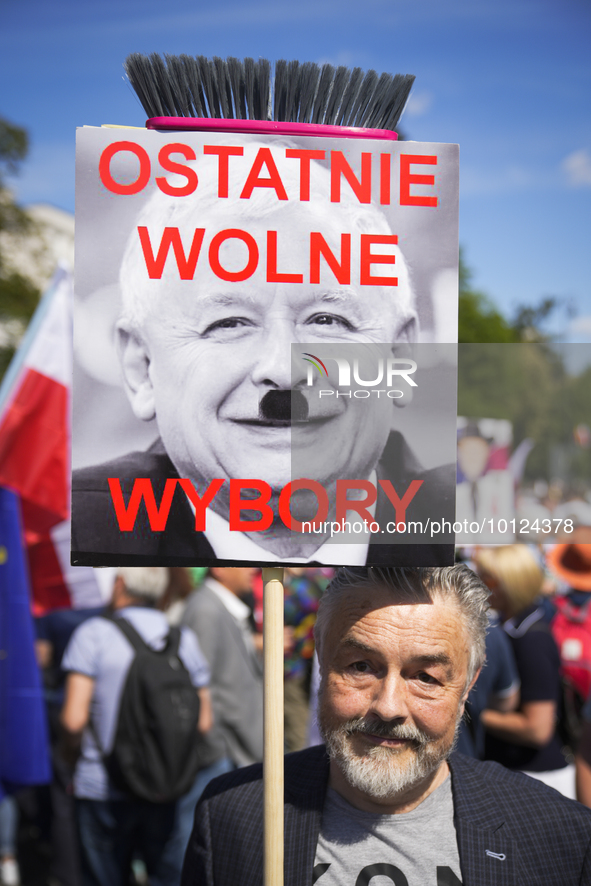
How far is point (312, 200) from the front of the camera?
1499 millimetres

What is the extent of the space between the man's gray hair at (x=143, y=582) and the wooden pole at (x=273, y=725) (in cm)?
293

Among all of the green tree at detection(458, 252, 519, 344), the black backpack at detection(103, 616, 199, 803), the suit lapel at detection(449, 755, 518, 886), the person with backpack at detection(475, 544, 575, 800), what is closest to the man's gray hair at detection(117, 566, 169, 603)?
the black backpack at detection(103, 616, 199, 803)

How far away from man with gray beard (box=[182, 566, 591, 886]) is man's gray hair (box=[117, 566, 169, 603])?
8.84ft

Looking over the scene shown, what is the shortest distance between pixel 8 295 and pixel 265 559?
80.5 feet

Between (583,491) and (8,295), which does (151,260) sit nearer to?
(583,491)

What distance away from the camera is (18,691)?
4.16 metres

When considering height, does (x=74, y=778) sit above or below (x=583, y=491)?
below

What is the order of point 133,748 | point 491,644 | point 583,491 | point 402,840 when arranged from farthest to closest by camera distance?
point 583,491 < point 133,748 < point 491,644 < point 402,840

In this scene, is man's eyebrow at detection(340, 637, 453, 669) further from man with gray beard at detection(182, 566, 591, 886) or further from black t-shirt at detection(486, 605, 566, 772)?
black t-shirt at detection(486, 605, 566, 772)

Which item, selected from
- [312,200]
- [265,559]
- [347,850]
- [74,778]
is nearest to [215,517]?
[265,559]

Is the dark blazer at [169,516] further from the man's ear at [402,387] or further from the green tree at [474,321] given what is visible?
the green tree at [474,321]

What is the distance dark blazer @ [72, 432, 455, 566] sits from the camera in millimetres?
1497

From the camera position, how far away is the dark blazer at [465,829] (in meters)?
1.65

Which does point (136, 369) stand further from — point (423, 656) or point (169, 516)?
point (423, 656)
